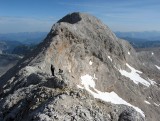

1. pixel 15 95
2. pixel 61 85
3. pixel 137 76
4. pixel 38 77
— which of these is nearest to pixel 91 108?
pixel 61 85

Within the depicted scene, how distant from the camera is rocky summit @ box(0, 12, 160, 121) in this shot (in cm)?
1955

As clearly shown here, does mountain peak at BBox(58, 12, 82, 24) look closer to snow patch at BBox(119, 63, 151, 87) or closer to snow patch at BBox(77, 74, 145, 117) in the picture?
snow patch at BBox(119, 63, 151, 87)

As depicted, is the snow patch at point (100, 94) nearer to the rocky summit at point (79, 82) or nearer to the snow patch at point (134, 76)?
the rocky summit at point (79, 82)

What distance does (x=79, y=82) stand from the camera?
67938 millimetres

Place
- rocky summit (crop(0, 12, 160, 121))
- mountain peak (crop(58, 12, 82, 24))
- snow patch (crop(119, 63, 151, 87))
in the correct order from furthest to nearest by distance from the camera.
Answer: mountain peak (crop(58, 12, 82, 24))
snow patch (crop(119, 63, 151, 87))
rocky summit (crop(0, 12, 160, 121))

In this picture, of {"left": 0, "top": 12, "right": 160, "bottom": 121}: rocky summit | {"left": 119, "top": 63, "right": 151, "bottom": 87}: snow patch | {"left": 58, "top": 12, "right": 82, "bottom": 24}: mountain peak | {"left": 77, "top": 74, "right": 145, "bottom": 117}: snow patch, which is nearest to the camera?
{"left": 0, "top": 12, "right": 160, "bottom": 121}: rocky summit

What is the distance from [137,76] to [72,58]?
35.6 meters

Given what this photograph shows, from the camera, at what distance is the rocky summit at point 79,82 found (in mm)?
19547

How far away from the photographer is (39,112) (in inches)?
724

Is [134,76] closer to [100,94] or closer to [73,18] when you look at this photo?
[73,18]

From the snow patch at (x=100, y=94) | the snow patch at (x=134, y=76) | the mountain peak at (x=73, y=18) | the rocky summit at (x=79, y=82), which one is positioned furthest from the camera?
the mountain peak at (x=73, y=18)

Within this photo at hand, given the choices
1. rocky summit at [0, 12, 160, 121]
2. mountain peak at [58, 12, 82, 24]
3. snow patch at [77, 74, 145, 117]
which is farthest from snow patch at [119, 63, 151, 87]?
mountain peak at [58, 12, 82, 24]

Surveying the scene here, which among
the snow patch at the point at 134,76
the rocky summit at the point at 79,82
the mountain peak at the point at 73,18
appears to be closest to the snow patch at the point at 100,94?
the rocky summit at the point at 79,82

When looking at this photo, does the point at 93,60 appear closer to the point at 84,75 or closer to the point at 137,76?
the point at 84,75
